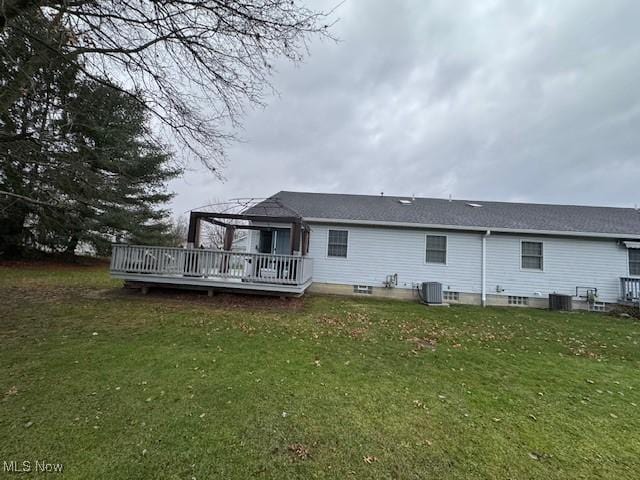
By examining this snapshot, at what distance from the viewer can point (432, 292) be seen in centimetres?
1029

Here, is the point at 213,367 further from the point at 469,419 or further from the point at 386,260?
the point at 386,260

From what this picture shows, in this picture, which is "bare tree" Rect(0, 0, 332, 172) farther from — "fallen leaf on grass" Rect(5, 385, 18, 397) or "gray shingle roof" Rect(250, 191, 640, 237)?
"gray shingle roof" Rect(250, 191, 640, 237)

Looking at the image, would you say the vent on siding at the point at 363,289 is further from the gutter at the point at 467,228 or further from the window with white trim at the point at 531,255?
the window with white trim at the point at 531,255

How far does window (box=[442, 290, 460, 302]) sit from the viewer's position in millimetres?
10945

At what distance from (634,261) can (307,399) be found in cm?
1372

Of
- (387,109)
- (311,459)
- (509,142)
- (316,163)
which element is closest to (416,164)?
(509,142)

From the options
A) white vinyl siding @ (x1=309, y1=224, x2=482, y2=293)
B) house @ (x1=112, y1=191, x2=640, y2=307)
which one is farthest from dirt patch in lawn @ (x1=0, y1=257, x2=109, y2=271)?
white vinyl siding @ (x1=309, y1=224, x2=482, y2=293)

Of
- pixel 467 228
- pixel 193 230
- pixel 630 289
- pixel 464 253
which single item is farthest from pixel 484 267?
pixel 193 230

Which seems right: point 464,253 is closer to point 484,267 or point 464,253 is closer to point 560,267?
point 484,267

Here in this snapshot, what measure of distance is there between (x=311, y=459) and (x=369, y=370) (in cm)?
207

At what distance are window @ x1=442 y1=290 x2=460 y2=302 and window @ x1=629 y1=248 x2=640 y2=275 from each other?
6141 mm

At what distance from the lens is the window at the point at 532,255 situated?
10.9 m

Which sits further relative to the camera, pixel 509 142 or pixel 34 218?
pixel 509 142

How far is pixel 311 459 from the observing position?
230cm
